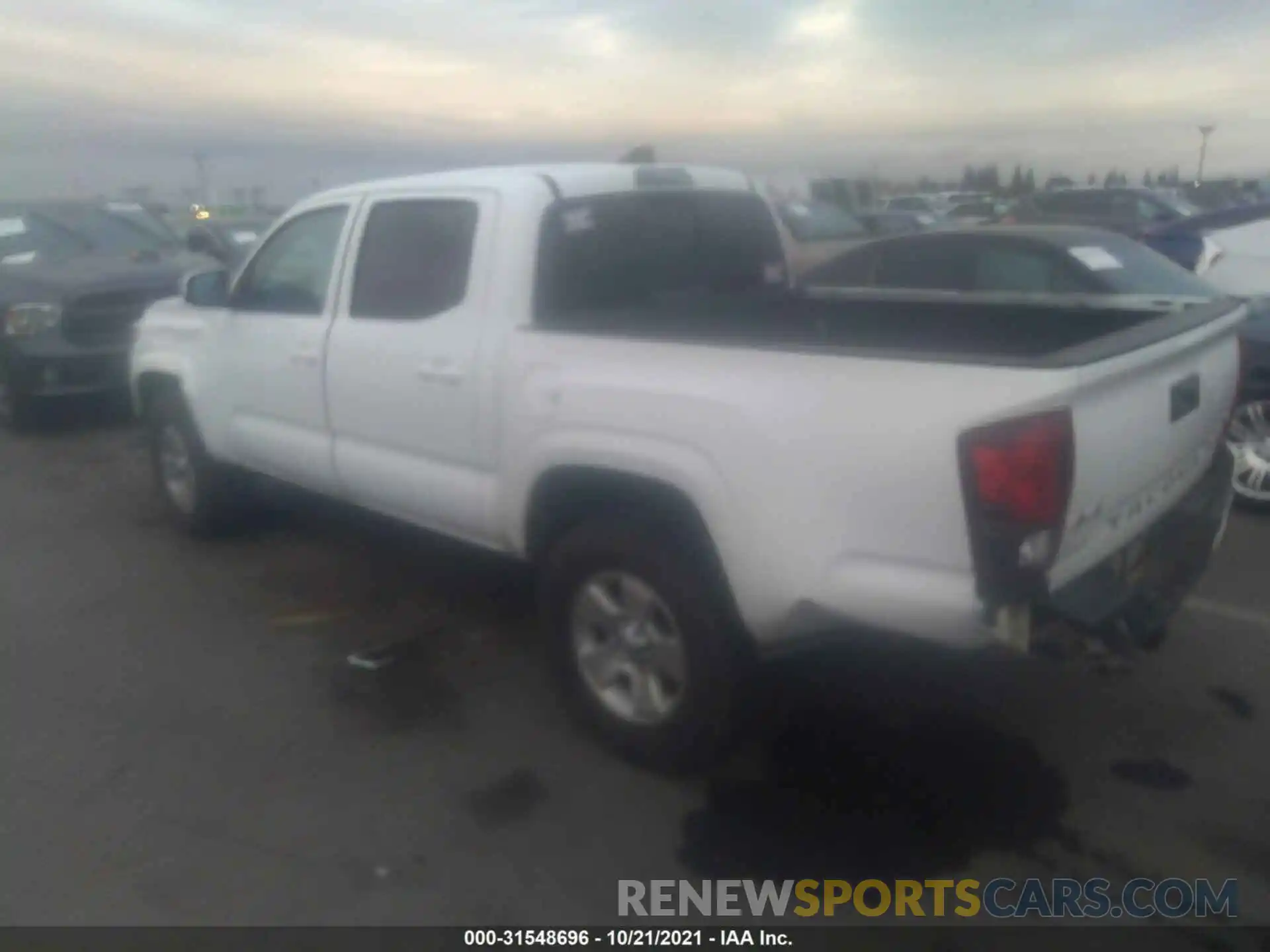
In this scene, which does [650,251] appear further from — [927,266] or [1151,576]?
[927,266]

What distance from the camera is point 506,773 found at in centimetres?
380

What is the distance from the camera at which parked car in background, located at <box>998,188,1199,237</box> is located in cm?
1530

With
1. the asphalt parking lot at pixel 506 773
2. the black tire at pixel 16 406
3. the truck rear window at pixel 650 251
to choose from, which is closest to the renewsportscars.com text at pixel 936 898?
the asphalt parking lot at pixel 506 773

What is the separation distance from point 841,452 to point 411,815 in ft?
5.96

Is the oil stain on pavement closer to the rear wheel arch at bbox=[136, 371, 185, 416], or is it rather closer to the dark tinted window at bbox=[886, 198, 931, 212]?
the rear wheel arch at bbox=[136, 371, 185, 416]

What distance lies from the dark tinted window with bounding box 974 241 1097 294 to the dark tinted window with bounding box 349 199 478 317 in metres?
4.05

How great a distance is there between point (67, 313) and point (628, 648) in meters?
7.16

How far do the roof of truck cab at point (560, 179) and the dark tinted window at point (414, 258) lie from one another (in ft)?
0.34

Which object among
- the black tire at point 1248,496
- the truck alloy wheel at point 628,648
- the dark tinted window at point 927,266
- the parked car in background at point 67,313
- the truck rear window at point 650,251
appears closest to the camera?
the truck alloy wheel at point 628,648

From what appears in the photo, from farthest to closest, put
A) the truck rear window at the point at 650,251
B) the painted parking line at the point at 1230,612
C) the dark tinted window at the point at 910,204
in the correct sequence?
the dark tinted window at the point at 910,204 → the painted parking line at the point at 1230,612 → the truck rear window at the point at 650,251

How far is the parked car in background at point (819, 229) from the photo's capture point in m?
12.5

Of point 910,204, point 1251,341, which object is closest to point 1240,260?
point 1251,341

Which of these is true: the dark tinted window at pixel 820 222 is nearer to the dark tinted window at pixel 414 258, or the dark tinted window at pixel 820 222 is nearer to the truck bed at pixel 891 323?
the truck bed at pixel 891 323

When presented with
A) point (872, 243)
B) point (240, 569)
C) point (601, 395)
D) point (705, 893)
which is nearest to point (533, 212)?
point (601, 395)
